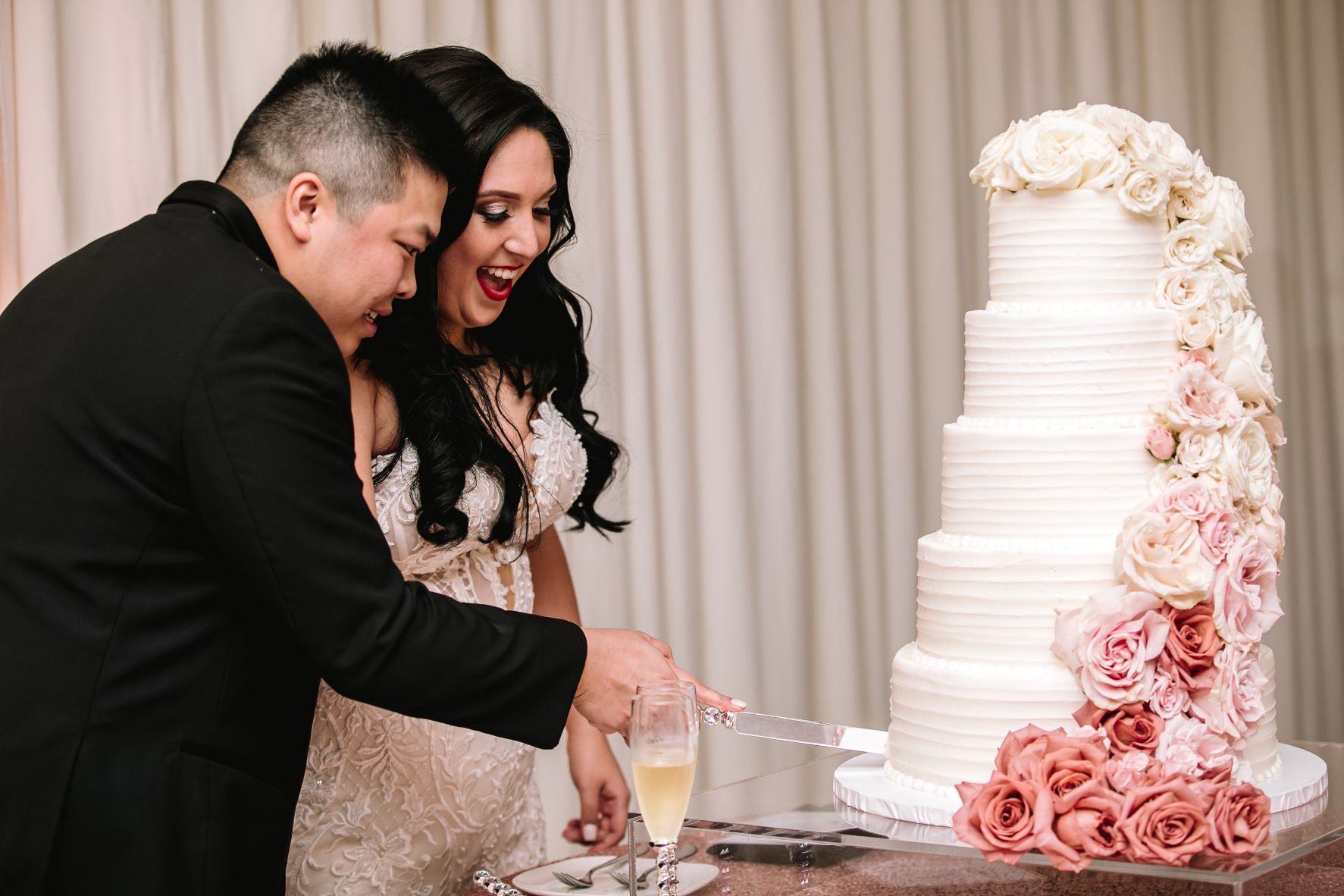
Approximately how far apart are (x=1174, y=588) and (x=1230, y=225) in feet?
2.07

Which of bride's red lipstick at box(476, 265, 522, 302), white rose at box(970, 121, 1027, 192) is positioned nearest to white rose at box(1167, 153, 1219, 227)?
white rose at box(970, 121, 1027, 192)

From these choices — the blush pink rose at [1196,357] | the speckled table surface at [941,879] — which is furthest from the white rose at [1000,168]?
the speckled table surface at [941,879]

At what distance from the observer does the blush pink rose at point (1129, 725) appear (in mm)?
1825

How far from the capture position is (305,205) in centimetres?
171

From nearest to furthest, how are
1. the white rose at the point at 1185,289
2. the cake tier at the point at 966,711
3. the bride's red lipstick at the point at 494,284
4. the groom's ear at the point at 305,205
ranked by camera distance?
the groom's ear at the point at 305,205 < the cake tier at the point at 966,711 < the white rose at the point at 1185,289 < the bride's red lipstick at the point at 494,284

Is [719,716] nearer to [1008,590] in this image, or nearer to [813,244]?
[1008,590]

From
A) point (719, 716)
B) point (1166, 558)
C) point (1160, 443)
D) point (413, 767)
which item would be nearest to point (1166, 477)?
point (1160, 443)

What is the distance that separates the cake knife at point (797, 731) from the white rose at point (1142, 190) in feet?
3.03

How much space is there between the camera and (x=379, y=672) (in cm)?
161

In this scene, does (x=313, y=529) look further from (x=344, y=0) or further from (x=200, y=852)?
(x=344, y=0)

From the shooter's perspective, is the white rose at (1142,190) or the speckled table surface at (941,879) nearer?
the speckled table surface at (941,879)

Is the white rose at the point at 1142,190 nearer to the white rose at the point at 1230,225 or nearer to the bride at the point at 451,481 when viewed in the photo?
the white rose at the point at 1230,225

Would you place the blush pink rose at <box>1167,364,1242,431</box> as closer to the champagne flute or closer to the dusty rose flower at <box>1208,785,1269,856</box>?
the dusty rose flower at <box>1208,785,1269,856</box>

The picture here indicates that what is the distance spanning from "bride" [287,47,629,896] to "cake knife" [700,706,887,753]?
0.56 meters
